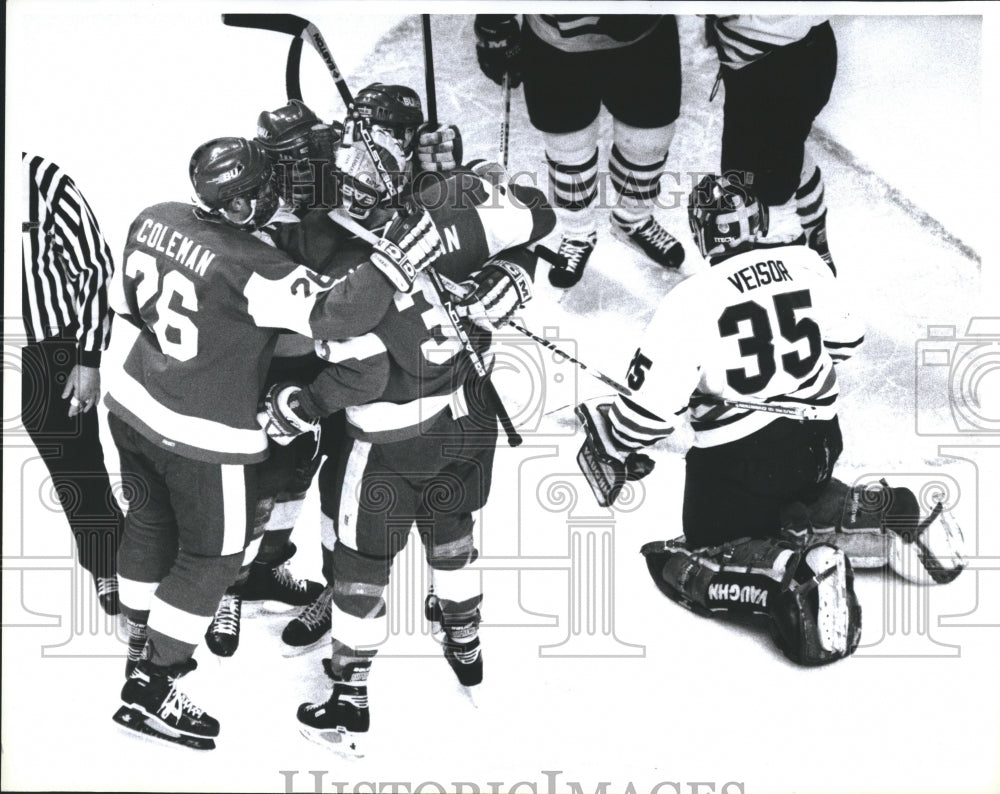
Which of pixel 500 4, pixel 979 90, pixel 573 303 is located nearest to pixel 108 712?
pixel 573 303

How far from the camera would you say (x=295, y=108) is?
282 cm

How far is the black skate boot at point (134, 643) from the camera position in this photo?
294 cm

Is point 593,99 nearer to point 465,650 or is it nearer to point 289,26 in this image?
point 289,26

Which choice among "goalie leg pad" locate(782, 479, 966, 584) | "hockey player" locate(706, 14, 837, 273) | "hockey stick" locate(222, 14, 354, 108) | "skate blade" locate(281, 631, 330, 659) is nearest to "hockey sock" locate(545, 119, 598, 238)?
"hockey player" locate(706, 14, 837, 273)

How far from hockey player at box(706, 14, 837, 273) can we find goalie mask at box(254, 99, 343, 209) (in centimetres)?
92

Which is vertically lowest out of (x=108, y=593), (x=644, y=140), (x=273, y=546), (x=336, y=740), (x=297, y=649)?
(x=336, y=740)

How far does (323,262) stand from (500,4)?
74 cm

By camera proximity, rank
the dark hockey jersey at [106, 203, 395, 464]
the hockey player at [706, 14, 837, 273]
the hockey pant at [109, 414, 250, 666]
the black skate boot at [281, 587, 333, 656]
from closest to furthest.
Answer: the dark hockey jersey at [106, 203, 395, 464]
the hockey pant at [109, 414, 250, 666]
the hockey player at [706, 14, 837, 273]
the black skate boot at [281, 587, 333, 656]

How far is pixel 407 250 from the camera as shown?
8.78 feet

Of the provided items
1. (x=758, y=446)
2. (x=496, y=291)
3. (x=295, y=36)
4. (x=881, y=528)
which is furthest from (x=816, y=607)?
(x=295, y=36)

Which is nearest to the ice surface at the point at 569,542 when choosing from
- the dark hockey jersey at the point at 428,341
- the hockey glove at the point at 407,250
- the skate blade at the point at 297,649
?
the skate blade at the point at 297,649

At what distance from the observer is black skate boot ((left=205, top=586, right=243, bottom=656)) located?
295cm

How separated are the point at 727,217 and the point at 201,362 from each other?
4.10 feet

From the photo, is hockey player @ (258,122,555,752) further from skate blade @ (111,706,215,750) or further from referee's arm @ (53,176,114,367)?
referee's arm @ (53,176,114,367)
